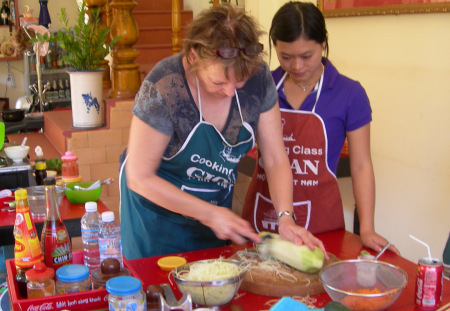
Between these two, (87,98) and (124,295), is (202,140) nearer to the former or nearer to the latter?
(124,295)

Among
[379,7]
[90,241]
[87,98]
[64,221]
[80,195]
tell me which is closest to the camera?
[90,241]

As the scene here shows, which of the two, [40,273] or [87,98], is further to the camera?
[87,98]

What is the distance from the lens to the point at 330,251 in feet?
6.20

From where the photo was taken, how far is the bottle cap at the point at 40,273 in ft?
4.70

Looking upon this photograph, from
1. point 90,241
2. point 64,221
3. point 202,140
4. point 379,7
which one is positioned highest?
point 379,7

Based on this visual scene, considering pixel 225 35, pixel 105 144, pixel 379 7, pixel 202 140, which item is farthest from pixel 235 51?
pixel 105 144

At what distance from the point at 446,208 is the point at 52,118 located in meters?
3.43

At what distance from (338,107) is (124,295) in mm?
1237

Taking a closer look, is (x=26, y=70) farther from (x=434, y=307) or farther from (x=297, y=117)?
(x=434, y=307)

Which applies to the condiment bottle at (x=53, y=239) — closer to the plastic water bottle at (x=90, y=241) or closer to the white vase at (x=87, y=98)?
the plastic water bottle at (x=90, y=241)

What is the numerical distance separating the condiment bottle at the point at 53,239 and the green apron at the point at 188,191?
1.39ft

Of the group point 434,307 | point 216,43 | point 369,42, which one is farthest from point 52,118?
point 434,307

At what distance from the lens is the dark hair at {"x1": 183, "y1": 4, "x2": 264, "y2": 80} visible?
5.43ft

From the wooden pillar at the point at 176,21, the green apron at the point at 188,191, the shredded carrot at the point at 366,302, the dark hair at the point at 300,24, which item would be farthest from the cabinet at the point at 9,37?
the shredded carrot at the point at 366,302
